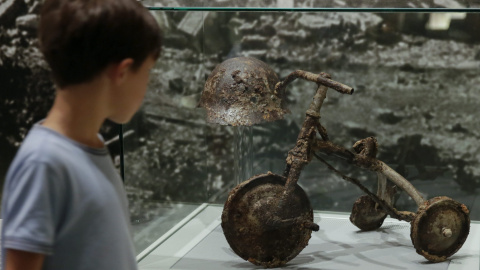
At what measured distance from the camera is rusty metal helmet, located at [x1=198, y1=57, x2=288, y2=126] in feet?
9.25

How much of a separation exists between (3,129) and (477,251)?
264 cm

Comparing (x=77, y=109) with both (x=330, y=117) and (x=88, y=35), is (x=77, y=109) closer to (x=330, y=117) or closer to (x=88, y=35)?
(x=88, y=35)

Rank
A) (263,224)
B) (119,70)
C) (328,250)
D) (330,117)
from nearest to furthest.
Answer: (119,70), (263,224), (328,250), (330,117)

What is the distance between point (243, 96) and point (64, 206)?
164 centimetres

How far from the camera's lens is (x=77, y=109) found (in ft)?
4.31

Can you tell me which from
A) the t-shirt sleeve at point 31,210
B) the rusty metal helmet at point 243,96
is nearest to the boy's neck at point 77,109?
the t-shirt sleeve at point 31,210

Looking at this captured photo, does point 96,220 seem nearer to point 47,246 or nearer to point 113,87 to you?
point 47,246

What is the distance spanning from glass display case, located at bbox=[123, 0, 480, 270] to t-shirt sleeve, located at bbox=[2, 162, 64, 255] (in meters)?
1.51

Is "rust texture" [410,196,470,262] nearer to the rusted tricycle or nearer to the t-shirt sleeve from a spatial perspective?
the rusted tricycle

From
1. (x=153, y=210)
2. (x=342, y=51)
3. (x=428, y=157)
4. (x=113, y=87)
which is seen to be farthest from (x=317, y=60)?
(x=113, y=87)

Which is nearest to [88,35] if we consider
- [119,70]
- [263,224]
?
[119,70]

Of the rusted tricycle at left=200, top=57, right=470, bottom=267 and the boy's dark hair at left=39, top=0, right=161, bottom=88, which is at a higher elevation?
the boy's dark hair at left=39, top=0, right=161, bottom=88

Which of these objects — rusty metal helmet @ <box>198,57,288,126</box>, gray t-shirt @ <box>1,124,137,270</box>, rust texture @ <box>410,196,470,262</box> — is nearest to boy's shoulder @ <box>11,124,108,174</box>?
gray t-shirt @ <box>1,124,137,270</box>

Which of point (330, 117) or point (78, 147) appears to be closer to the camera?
point (78, 147)
